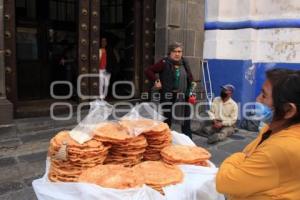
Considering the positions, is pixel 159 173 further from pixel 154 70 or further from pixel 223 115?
pixel 223 115

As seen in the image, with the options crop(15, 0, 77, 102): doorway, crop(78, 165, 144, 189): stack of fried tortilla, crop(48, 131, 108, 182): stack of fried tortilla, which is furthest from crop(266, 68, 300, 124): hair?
crop(15, 0, 77, 102): doorway

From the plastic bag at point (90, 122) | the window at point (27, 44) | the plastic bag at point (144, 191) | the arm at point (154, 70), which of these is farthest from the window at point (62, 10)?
the plastic bag at point (144, 191)

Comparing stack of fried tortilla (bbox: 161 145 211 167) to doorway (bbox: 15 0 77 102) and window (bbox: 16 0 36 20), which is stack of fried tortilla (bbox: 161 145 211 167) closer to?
doorway (bbox: 15 0 77 102)

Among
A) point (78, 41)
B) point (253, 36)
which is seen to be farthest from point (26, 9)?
point (253, 36)

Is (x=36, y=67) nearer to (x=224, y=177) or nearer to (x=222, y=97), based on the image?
(x=222, y=97)

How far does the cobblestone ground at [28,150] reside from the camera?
3875 mm

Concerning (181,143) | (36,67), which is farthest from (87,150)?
(36,67)

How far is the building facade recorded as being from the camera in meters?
5.80

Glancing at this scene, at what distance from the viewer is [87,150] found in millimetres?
2246

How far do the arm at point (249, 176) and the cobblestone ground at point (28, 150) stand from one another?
243 cm

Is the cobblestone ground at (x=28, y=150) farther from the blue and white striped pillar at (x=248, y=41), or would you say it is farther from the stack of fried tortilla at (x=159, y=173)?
the stack of fried tortilla at (x=159, y=173)

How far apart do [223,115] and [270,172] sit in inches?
181

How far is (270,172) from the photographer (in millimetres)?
1639

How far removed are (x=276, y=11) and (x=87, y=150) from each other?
226 inches
